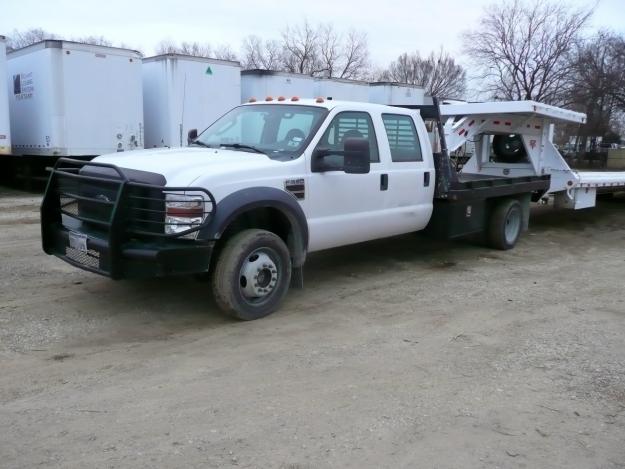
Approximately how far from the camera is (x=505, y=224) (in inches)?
339

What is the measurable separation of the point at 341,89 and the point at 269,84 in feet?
9.93

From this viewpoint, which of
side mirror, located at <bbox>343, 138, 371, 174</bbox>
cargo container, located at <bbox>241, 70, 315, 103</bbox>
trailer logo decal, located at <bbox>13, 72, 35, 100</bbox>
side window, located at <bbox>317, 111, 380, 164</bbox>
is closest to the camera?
side mirror, located at <bbox>343, 138, 371, 174</bbox>

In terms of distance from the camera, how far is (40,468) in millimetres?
2898

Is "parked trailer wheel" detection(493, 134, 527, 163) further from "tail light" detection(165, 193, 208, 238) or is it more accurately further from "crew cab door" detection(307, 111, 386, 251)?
"tail light" detection(165, 193, 208, 238)

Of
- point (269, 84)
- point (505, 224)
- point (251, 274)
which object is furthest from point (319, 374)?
point (269, 84)

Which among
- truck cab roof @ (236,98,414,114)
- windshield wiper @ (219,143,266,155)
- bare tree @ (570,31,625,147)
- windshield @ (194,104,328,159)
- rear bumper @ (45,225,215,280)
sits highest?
bare tree @ (570,31,625,147)

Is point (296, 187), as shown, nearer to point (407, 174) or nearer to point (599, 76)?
point (407, 174)

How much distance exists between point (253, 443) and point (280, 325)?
1.94 m

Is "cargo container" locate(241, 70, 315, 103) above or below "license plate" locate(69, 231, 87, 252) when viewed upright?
above

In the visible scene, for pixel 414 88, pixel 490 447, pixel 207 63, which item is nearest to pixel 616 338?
pixel 490 447

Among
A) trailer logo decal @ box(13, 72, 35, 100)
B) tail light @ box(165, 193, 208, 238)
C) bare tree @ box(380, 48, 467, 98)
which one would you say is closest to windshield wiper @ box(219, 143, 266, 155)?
tail light @ box(165, 193, 208, 238)

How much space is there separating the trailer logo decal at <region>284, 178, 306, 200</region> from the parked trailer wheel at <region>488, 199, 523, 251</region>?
413 cm

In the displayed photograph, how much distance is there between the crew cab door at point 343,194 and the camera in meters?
5.61

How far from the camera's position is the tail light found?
4551mm
